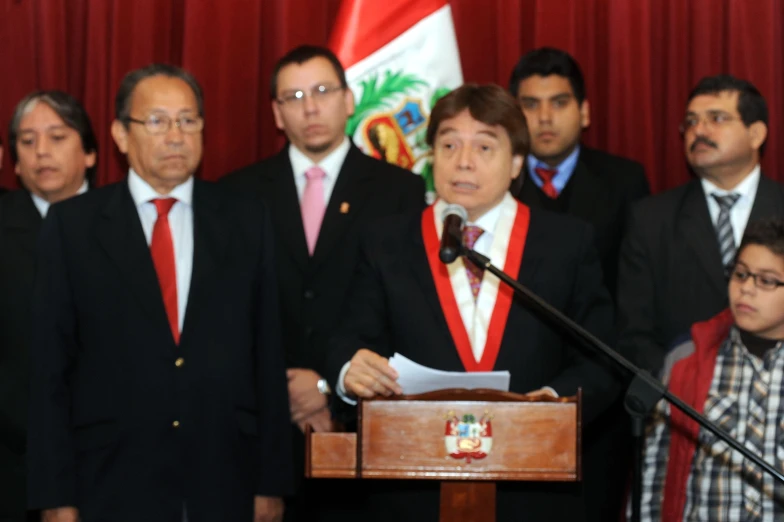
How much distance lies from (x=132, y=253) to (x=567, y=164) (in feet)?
5.78

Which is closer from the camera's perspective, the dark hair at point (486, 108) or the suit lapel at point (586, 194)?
the dark hair at point (486, 108)

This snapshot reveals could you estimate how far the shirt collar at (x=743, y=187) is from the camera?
11.9ft

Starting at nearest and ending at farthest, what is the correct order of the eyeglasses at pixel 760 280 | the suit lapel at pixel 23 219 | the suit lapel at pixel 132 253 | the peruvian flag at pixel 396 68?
the suit lapel at pixel 132 253, the eyeglasses at pixel 760 280, the suit lapel at pixel 23 219, the peruvian flag at pixel 396 68

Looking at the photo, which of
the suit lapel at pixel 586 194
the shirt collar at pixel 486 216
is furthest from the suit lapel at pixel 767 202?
the shirt collar at pixel 486 216

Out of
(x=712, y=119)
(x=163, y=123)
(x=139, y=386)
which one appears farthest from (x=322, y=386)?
(x=712, y=119)

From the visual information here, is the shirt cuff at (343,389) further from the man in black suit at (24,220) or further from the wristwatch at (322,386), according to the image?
the man in black suit at (24,220)

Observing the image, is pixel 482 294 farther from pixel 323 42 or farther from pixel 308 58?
pixel 323 42

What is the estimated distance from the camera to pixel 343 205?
3533 millimetres

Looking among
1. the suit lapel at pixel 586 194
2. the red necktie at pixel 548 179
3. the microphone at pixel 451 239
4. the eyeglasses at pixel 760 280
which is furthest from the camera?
the red necktie at pixel 548 179

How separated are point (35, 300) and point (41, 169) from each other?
2.63 ft

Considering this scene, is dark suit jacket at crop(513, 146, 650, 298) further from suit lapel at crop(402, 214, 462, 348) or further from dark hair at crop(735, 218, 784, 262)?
suit lapel at crop(402, 214, 462, 348)

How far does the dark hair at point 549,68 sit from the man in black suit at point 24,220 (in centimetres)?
156

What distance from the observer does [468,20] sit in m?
4.60

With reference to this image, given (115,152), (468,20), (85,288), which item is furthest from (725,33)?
(85,288)
